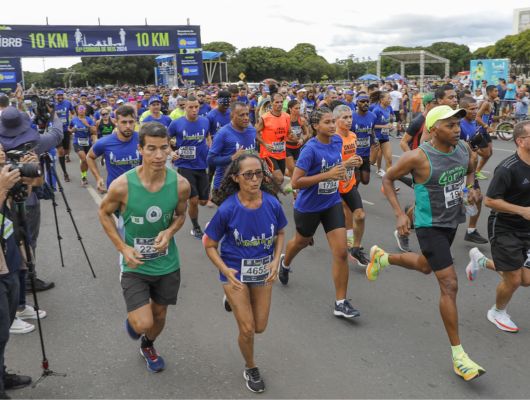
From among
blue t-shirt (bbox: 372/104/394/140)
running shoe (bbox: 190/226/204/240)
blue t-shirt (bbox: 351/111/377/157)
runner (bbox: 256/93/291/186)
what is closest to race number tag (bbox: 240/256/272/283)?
running shoe (bbox: 190/226/204/240)

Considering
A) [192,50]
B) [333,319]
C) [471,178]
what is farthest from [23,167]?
[192,50]

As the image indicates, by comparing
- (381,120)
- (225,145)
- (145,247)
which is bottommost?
(145,247)

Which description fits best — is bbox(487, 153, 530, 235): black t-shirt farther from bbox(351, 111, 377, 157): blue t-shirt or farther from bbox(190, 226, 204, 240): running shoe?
bbox(190, 226, 204, 240): running shoe

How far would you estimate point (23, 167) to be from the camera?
3205mm

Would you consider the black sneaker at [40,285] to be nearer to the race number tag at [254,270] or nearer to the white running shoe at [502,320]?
the race number tag at [254,270]

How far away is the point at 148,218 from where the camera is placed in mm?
3389

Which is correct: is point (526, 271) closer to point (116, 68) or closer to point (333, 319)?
point (333, 319)

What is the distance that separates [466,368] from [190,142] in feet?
16.4

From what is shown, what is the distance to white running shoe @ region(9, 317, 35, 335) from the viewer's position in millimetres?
4414

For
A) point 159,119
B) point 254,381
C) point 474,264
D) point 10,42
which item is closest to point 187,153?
point 159,119

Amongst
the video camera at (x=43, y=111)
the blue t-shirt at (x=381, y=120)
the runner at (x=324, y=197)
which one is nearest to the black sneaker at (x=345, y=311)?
the runner at (x=324, y=197)

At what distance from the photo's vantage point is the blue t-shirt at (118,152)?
5691 mm

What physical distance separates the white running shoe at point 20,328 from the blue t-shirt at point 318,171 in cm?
272

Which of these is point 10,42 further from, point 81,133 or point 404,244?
point 404,244
